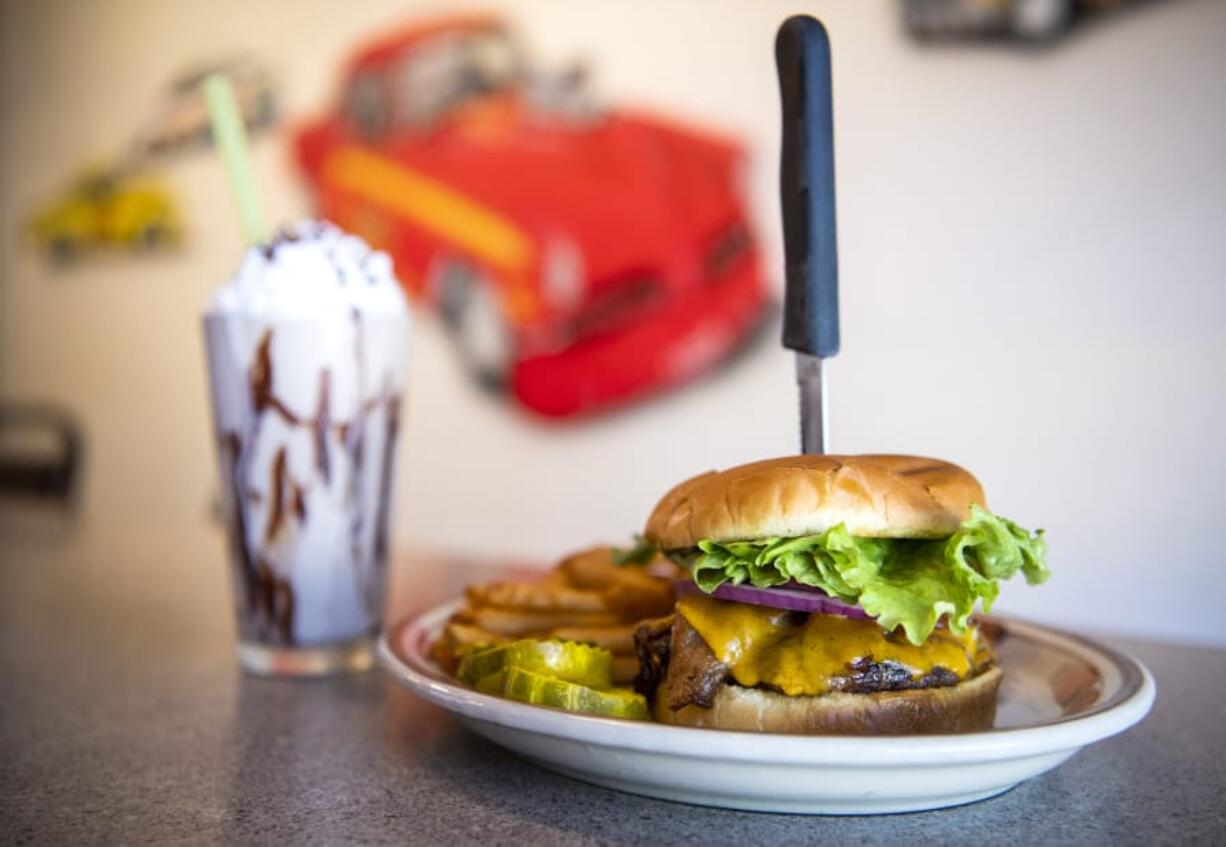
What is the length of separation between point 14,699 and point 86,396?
5.17 metres

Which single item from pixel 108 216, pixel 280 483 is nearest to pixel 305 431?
pixel 280 483

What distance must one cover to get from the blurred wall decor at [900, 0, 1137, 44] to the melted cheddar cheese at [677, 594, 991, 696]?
2.43 metres

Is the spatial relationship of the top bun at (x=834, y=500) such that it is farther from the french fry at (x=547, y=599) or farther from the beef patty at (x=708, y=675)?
the french fry at (x=547, y=599)

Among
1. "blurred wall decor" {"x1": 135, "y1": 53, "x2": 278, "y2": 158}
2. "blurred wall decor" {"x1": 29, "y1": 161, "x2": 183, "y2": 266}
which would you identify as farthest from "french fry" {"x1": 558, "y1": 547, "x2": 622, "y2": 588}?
"blurred wall decor" {"x1": 29, "y1": 161, "x2": 183, "y2": 266}

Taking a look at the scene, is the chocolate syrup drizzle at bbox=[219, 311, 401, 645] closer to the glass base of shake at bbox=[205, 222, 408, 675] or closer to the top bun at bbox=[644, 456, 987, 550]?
the glass base of shake at bbox=[205, 222, 408, 675]

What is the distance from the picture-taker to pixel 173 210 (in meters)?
5.22

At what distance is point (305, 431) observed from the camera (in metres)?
1.18

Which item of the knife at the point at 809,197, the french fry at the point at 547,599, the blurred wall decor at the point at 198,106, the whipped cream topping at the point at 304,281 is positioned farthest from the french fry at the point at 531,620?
the blurred wall decor at the point at 198,106

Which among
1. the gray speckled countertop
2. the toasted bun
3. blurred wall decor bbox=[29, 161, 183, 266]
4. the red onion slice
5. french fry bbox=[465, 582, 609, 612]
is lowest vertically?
the gray speckled countertop

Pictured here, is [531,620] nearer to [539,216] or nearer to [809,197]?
[809,197]

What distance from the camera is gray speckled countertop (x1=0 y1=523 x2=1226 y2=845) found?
0.77 meters

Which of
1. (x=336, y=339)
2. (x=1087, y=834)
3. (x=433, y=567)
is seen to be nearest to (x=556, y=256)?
(x=433, y=567)

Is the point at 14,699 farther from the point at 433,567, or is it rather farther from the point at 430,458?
the point at 430,458

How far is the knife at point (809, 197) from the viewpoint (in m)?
0.96
